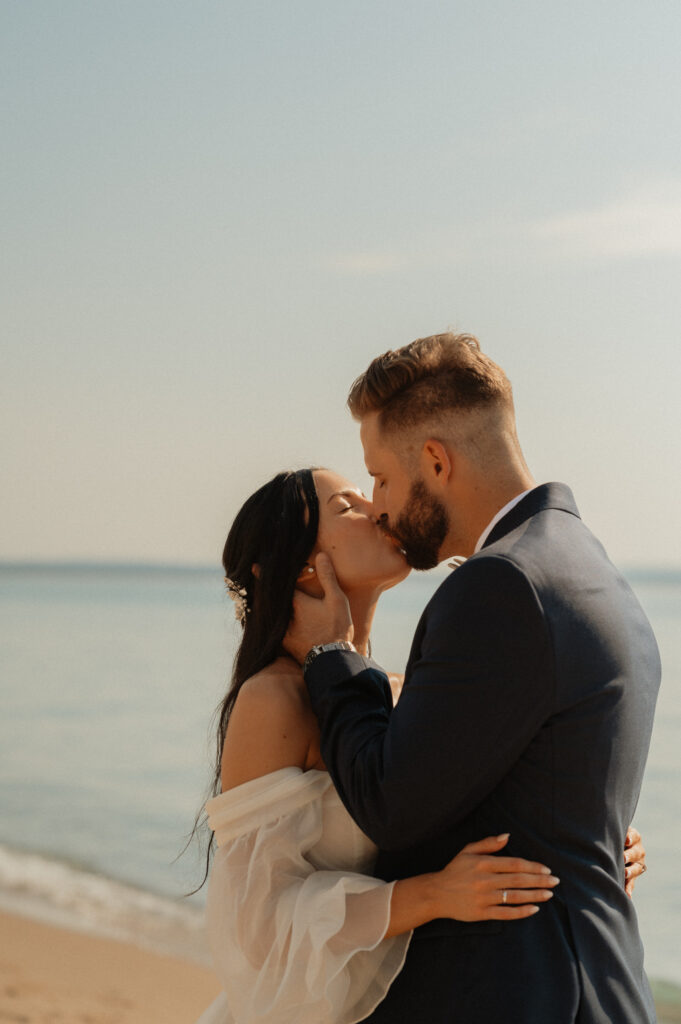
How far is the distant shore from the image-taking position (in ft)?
21.2

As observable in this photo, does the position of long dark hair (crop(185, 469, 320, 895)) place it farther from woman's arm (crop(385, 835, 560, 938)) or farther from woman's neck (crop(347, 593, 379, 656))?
woman's arm (crop(385, 835, 560, 938))

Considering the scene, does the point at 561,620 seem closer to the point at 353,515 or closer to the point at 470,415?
the point at 470,415

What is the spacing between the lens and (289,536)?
326cm

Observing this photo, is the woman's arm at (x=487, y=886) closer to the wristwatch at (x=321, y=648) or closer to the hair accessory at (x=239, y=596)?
the wristwatch at (x=321, y=648)

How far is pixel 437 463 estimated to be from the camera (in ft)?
9.39

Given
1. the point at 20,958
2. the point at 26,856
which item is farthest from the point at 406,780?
the point at 26,856

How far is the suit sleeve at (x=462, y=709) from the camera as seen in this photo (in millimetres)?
2342

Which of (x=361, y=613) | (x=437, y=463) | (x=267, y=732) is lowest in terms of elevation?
(x=267, y=732)

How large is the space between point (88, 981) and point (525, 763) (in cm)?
537

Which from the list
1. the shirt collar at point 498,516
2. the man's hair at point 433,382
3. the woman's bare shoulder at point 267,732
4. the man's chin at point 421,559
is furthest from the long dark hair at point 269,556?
the shirt collar at point 498,516

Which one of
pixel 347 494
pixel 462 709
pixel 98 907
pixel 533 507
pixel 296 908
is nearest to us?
pixel 462 709

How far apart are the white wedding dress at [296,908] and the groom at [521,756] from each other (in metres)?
0.10

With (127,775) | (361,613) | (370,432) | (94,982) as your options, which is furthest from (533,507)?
(127,775)

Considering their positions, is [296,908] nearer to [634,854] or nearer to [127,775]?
[634,854]
